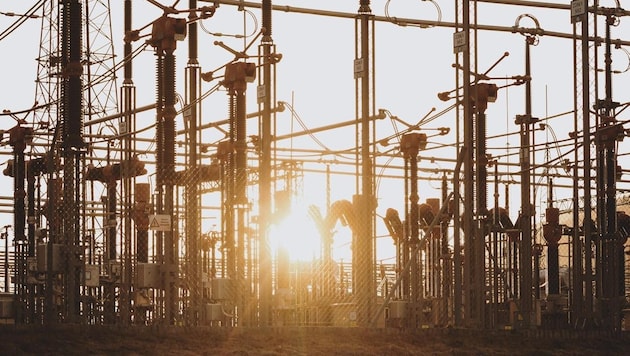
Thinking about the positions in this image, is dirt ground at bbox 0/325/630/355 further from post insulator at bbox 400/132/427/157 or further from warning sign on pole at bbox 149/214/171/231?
post insulator at bbox 400/132/427/157

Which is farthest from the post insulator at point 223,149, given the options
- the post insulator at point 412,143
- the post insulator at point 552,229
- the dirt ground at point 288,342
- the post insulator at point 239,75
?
the dirt ground at point 288,342

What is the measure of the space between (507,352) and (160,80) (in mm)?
6872

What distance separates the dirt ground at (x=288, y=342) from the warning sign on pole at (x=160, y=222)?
2.04m

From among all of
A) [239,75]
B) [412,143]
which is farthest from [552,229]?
[239,75]

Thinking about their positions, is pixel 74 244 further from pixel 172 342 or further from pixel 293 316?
pixel 293 316

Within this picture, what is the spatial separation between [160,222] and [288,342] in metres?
2.81

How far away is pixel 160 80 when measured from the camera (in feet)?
68.8

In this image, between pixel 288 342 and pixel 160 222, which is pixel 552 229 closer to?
pixel 288 342

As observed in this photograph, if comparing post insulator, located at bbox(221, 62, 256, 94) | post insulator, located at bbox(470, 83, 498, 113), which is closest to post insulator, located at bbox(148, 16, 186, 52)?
post insulator, located at bbox(221, 62, 256, 94)

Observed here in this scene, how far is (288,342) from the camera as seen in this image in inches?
722

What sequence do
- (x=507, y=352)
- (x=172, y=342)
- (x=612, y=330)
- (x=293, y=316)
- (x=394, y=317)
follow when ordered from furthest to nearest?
(x=293, y=316) → (x=394, y=317) → (x=612, y=330) → (x=507, y=352) → (x=172, y=342)

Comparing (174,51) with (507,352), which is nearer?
(507,352)

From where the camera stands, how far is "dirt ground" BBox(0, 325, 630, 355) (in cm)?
1642

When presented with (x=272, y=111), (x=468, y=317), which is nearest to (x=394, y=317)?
(x=468, y=317)
